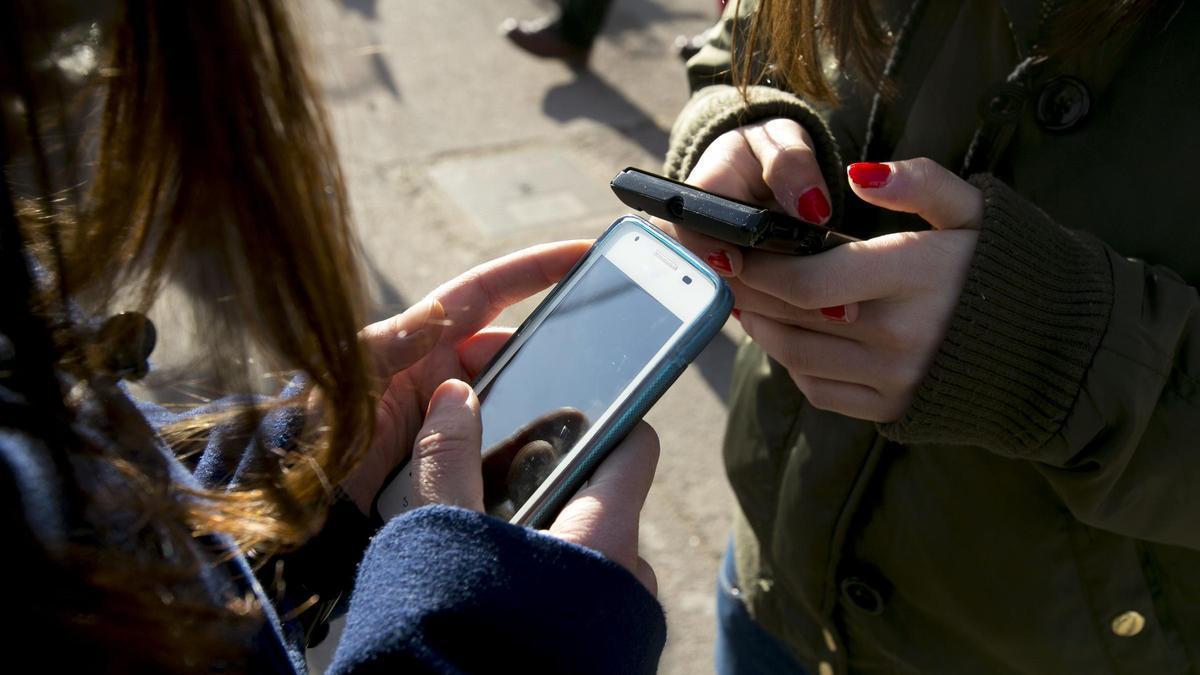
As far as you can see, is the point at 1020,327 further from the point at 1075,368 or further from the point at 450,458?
the point at 450,458

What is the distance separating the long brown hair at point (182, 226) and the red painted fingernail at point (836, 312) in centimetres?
50

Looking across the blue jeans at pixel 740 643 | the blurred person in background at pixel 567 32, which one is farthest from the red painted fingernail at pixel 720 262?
the blurred person in background at pixel 567 32

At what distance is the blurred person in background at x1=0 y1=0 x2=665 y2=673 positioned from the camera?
27.4 inches

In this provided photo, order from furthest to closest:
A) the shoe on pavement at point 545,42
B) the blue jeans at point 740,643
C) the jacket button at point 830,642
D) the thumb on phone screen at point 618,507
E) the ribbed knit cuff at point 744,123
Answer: the shoe on pavement at point 545,42 → the blue jeans at point 740,643 → the jacket button at point 830,642 → the ribbed knit cuff at point 744,123 → the thumb on phone screen at point 618,507

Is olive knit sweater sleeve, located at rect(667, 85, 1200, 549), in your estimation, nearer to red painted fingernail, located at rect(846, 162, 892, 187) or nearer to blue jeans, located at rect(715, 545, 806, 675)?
red painted fingernail, located at rect(846, 162, 892, 187)

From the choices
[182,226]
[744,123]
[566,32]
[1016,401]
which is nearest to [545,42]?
[566,32]

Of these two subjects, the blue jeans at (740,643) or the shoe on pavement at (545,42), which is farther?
the shoe on pavement at (545,42)

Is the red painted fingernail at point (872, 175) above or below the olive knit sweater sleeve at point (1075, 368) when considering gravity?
above

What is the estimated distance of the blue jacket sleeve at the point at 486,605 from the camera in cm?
79

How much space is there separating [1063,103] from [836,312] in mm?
359

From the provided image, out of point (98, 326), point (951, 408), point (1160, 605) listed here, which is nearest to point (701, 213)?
point (951, 408)

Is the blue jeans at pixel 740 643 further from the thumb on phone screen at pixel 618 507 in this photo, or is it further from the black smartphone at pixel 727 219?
the black smartphone at pixel 727 219

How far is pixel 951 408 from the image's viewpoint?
1.03 m

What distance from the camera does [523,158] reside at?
4184 millimetres
